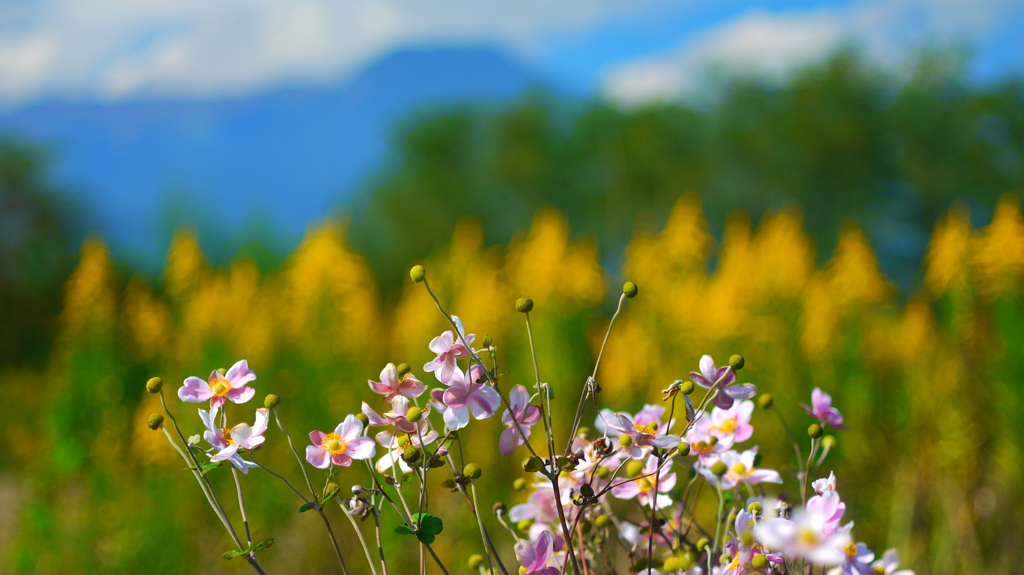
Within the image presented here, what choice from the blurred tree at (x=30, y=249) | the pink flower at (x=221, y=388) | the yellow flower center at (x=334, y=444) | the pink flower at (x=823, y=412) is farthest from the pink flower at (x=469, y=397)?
the blurred tree at (x=30, y=249)

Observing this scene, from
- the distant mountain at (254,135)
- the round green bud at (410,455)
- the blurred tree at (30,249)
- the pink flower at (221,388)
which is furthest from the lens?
the distant mountain at (254,135)

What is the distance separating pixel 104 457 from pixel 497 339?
2.17 m

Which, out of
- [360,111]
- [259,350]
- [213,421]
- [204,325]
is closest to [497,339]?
[259,350]

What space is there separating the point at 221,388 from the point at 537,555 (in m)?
0.37

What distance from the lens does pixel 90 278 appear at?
3.58m

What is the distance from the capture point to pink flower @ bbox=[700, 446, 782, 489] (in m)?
0.77

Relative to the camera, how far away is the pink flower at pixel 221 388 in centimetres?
72

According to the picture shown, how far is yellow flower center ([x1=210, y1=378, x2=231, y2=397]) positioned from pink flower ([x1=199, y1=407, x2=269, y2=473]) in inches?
0.7

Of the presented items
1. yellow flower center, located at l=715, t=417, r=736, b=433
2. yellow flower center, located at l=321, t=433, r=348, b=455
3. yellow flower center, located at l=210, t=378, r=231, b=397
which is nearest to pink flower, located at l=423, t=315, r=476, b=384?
yellow flower center, located at l=321, t=433, r=348, b=455

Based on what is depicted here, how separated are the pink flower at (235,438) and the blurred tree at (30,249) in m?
9.12

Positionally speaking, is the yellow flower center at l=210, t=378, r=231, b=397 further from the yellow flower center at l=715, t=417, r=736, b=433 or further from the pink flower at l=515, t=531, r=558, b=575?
the yellow flower center at l=715, t=417, r=736, b=433

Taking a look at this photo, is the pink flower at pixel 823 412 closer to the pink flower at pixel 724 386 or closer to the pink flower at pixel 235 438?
the pink flower at pixel 724 386

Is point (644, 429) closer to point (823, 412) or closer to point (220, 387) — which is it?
point (823, 412)

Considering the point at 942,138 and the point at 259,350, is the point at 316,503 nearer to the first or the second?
the point at 259,350
